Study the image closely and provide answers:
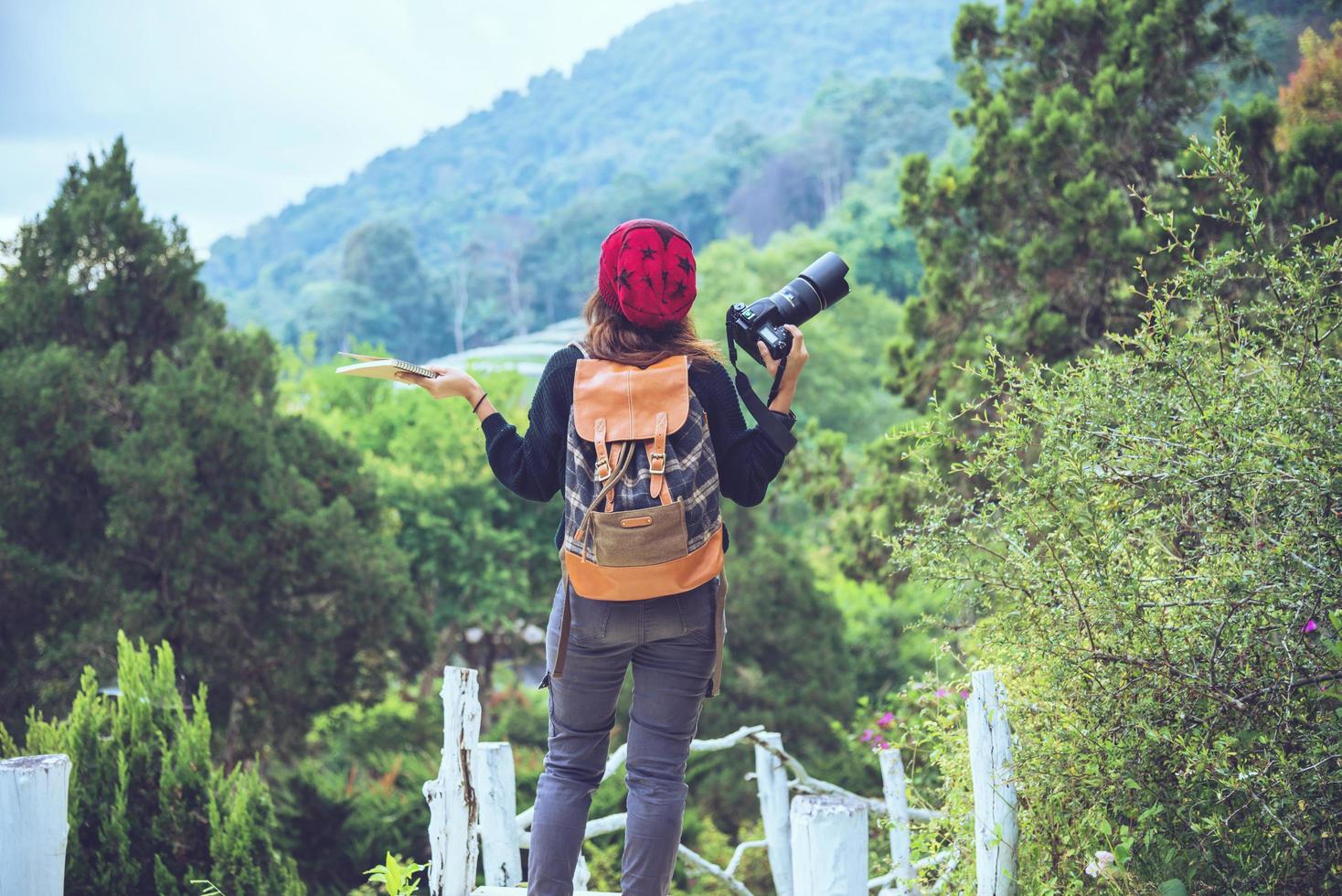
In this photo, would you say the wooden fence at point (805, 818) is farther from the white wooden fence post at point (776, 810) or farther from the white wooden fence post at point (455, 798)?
the white wooden fence post at point (776, 810)

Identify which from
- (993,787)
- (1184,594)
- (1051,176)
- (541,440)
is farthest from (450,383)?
(1051,176)

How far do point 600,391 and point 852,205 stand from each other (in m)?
→ 52.7

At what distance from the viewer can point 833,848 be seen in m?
2.69

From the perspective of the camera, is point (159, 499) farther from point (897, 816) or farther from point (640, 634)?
point (640, 634)

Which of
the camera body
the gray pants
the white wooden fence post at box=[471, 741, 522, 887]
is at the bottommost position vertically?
the white wooden fence post at box=[471, 741, 522, 887]

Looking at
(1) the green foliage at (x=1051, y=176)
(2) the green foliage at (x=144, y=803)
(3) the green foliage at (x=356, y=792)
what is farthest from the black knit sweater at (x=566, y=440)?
(3) the green foliage at (x=356, y=792)

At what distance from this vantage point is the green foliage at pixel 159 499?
7.21m

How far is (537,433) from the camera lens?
2.73 meters

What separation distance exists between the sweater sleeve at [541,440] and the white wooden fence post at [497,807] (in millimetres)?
1299

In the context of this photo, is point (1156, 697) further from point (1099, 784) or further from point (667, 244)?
point (667, 244)

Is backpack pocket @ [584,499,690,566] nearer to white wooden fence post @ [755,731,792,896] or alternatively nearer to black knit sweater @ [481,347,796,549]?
black knit sweater @ [481,347,796,549]

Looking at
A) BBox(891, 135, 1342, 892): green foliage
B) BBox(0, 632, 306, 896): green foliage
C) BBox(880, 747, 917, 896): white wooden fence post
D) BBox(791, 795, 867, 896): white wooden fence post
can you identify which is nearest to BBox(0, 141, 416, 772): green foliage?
BBox(0, 632, 306, 896): green foliage

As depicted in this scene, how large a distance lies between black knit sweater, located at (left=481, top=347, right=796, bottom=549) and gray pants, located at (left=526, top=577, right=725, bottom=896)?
0.66 ft

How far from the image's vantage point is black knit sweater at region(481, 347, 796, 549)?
2664 mm
